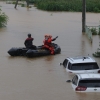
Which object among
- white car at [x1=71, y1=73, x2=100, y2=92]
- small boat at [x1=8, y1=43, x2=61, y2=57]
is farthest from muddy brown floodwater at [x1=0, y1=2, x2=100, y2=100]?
small boat at [x1=8, y1=43, x2=61, y2=57]

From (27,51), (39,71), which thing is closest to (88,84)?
(39,71)

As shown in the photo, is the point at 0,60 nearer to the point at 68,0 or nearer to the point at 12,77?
the point at 12,77

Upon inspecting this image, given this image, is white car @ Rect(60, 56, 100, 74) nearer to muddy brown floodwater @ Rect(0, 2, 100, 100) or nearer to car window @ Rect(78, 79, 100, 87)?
muddy brown floodwater @ Rect(0, 2, 100, 100)

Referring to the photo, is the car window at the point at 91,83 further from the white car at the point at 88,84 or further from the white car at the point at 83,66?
the white car at the point at 83,66

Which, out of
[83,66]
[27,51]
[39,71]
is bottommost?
[39,71]

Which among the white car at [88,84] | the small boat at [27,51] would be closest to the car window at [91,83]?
the white car at [88,84]

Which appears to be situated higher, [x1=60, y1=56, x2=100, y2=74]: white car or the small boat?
[x1=60, y1=56, x2=100, y2=74]: white car

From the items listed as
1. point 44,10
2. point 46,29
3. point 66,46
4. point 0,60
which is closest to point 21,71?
point 0,60

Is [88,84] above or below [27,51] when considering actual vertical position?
above

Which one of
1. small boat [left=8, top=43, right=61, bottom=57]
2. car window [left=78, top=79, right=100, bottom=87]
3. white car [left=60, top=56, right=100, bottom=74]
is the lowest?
small boat [left=8, top=43, right=61, bottom=57]

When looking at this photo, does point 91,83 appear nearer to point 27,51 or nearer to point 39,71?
point 39,71

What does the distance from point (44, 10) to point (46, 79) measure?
1935 inches

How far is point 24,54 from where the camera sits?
26438mm

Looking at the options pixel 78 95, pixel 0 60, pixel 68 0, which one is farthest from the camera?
pixel 68 0
